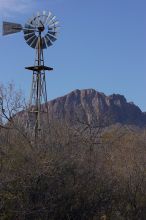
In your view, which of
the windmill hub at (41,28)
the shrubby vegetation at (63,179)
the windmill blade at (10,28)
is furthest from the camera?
the windmill blade at (10,28)

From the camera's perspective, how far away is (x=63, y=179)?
62.6ft

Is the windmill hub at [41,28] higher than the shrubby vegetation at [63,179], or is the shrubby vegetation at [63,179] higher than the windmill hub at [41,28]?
the windmill hub at [41,28]

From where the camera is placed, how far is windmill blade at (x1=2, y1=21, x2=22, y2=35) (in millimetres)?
29734

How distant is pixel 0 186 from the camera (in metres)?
16.7

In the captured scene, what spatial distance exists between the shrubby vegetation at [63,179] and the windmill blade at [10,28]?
6606mm

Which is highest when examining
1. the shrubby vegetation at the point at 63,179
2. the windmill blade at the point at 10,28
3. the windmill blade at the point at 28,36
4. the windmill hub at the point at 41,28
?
the windmill blade at the point at 10,28

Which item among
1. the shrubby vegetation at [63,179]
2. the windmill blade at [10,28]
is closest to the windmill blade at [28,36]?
the windmill blade at [10,28]

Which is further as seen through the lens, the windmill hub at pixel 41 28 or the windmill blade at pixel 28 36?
the windmill blade at pixel 28 36

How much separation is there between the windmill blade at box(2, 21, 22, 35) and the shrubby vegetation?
661 cm

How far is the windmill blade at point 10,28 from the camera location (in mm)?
29734

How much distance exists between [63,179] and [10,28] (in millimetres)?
13067

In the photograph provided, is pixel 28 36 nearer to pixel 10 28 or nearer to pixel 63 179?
pixel 10 28

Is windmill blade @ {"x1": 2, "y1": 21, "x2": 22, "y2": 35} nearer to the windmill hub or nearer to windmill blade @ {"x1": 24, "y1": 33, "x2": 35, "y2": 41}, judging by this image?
windmill blade @ {"x1": 24, "y1": 33, "x2": 35, "y2": 41}

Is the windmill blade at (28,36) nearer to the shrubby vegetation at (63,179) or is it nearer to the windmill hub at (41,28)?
the windmill hub at (41,28)
